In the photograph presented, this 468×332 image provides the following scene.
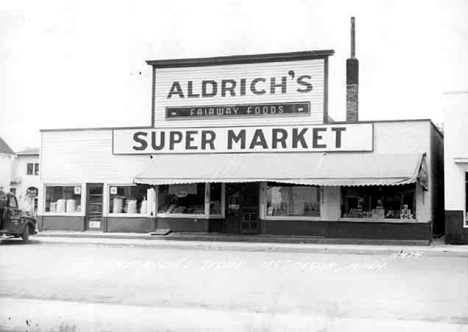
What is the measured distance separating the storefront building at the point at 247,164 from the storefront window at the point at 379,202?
0.03 meters

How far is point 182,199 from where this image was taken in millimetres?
24578

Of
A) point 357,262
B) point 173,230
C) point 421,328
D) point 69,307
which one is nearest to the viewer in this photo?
point 421,328

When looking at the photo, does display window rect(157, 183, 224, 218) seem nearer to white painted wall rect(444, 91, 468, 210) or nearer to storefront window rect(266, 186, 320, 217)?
storefront window rect(266, 186, 320, 217)

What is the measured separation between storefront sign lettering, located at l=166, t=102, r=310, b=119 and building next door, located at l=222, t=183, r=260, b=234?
2.65 m

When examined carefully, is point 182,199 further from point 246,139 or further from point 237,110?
point 237,110

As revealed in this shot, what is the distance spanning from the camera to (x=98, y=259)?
1647 centimetres

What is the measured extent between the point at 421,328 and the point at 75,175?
19379 mm

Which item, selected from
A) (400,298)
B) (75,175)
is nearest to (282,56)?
(75,175)

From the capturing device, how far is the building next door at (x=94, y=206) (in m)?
25.4

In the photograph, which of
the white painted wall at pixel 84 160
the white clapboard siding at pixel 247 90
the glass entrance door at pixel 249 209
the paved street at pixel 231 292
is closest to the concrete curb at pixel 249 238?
the glass entrance door at pixel 249 209

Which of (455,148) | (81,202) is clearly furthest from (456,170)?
(81,202)

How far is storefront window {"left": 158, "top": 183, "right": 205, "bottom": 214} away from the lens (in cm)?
2433

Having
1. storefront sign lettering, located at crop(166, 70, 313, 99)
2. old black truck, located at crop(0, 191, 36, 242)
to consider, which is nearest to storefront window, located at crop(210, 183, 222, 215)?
storefront sign lettering, located at crop(166, 70, 313, 99)

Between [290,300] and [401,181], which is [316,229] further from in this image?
[290,300]
